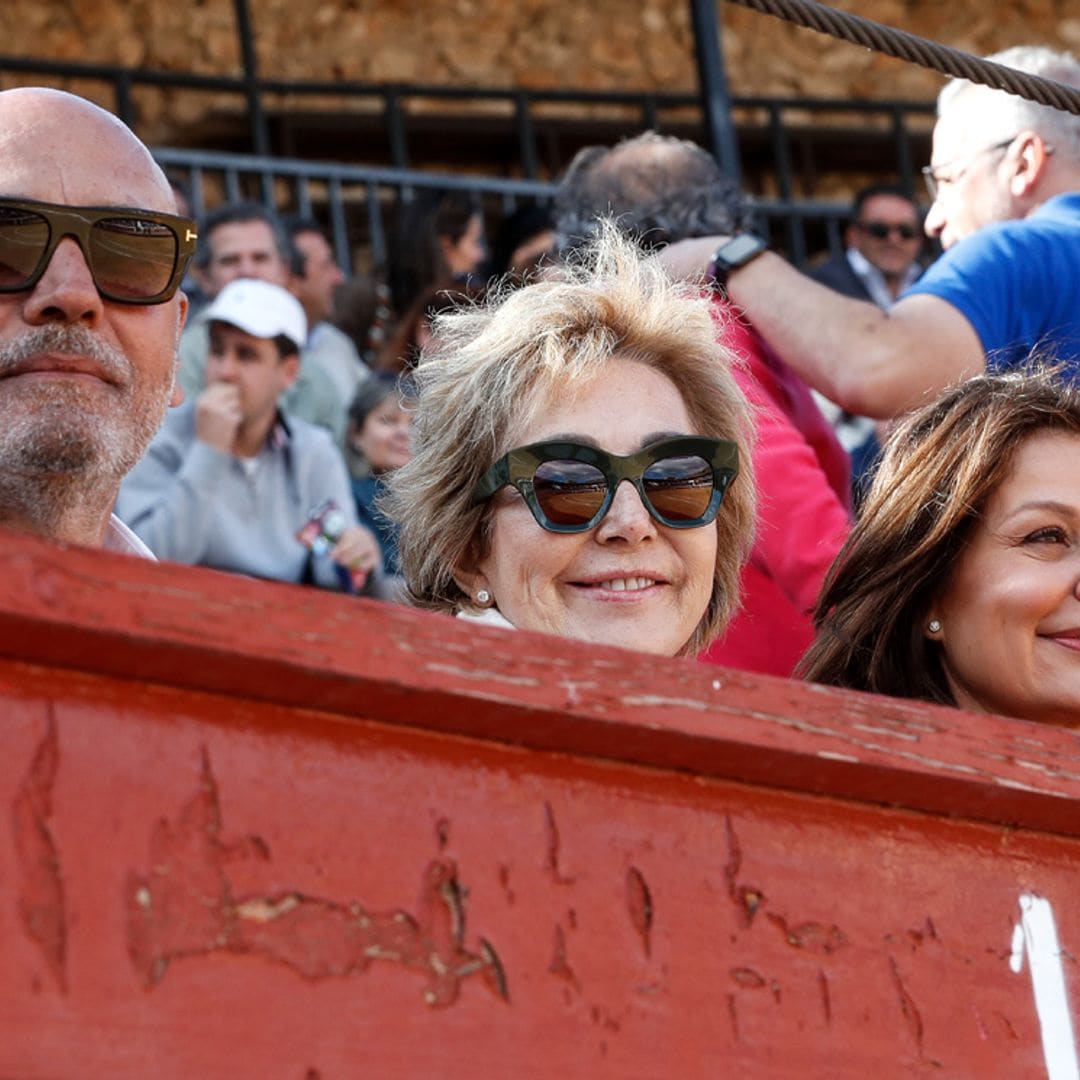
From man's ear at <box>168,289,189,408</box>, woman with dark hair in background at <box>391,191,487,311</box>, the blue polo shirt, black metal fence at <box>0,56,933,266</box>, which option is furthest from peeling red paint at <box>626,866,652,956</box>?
black metal fence at <box>0,56,933,266</box>

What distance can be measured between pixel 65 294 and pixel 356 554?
2928 mm

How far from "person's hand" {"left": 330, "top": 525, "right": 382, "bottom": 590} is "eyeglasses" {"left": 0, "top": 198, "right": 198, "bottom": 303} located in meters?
2.80

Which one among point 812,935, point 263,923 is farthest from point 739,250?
point 263,923

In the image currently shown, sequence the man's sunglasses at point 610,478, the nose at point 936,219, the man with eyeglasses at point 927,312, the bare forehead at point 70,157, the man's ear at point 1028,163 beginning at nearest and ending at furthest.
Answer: the bare forehead at point 70,157, the man's sunglasses at point 610,478, the man with eyeglasses at point 927,312, the man's ear at point 1028,163, the nose at point 936,219

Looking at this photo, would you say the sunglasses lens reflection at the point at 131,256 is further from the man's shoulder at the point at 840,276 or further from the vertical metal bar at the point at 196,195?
the man's shoulder at the point at 840,276

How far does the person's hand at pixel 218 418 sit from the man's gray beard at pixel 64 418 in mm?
2834

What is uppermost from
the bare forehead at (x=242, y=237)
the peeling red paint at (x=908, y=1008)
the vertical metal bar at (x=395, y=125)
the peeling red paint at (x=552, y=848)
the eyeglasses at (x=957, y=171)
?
the vertical metal bar at (x=395, y=125)

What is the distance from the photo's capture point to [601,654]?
1.34 metres

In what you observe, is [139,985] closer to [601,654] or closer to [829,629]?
[601,654]

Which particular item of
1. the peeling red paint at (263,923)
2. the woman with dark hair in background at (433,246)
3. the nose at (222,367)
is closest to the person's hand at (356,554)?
the nose at (222,367)

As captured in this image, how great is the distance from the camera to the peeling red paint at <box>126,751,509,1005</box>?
3.80 ft

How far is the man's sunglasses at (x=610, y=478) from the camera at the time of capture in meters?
2.29

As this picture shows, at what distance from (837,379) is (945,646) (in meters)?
0.61

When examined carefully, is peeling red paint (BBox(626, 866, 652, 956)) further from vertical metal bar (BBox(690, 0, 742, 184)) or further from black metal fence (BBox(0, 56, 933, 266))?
black metal fence (BBox(0, 56, 933, 266))
